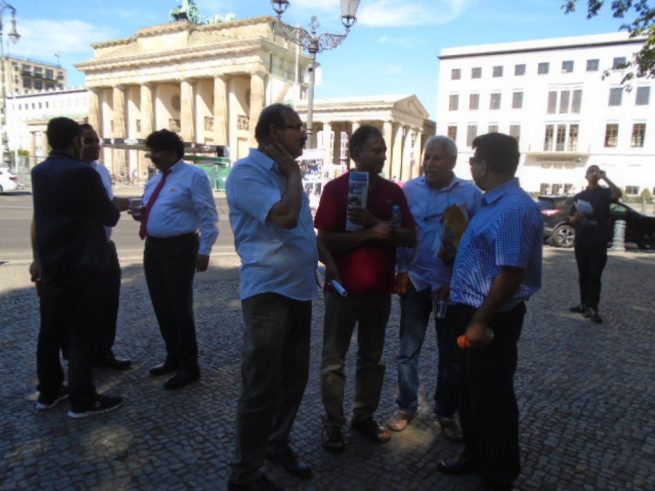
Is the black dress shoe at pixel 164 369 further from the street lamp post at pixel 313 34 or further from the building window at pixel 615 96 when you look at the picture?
the building window at pixel 615 96

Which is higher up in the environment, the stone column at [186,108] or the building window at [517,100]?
the building window at [517,100]

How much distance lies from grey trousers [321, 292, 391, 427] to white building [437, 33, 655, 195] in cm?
5851

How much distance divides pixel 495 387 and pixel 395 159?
6239cm

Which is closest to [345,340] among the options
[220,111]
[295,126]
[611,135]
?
[295,126]

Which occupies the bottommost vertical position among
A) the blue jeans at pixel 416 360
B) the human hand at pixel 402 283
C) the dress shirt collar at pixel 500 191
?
the blue jeans at pixel 416 360

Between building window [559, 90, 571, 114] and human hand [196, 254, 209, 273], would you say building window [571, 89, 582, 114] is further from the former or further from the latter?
human hand [196, 254, 209, 273]

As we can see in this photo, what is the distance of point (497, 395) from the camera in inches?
101

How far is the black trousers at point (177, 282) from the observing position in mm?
3941

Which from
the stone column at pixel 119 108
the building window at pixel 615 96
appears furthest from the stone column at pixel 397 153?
the stone column at pixel 119 108

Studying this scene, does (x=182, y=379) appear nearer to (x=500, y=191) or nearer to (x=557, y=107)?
(x=500, y=191)

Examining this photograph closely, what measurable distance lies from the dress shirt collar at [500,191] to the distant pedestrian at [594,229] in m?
4.67

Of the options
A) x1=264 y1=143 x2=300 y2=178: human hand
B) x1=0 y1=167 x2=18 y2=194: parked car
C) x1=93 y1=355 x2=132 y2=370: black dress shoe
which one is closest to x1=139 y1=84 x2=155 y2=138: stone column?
x1=0 y1=167 x2=18 y2=194: parked car

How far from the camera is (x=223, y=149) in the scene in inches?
1639

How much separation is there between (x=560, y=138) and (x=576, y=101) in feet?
14.7
